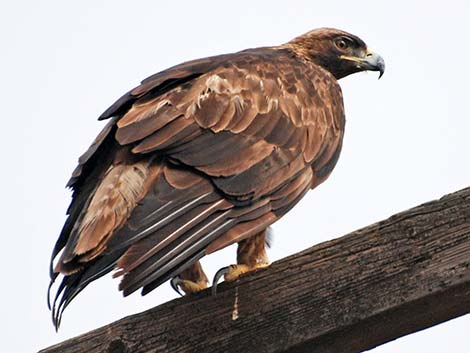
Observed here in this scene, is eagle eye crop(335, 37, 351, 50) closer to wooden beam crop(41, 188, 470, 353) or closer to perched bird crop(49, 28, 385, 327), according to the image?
perched bird crop(49, 28, 385, 327)

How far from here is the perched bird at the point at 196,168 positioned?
3650 millimetres

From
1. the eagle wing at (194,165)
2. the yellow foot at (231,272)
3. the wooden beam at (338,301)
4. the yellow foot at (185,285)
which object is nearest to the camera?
the wooden beam at (338,301)

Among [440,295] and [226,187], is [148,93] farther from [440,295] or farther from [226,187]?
[440,295]

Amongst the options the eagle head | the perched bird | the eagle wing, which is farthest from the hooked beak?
the eagle wing

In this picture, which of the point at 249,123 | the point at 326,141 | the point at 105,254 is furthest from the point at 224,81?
the point at 105,254

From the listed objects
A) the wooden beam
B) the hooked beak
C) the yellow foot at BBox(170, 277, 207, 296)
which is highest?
the hooked beak

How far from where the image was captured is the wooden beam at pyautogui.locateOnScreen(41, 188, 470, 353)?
3.09 metres

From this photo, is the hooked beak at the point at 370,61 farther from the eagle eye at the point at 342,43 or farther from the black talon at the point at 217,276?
the black talon at the point at 217,276

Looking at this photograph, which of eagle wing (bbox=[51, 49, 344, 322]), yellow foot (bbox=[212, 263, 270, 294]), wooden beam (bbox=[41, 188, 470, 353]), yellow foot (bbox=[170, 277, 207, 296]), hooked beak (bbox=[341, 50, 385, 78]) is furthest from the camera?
hooked beak (bbox=[341, 50, 385, 78])

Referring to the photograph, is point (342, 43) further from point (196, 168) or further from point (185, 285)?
point (196, 168)

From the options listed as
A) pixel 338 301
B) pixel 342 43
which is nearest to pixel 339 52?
pixel 342 43

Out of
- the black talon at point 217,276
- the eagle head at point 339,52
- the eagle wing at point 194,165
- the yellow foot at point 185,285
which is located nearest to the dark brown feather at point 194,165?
the eagle wing at point 194,165

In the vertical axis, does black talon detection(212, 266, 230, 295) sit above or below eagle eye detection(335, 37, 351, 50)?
below

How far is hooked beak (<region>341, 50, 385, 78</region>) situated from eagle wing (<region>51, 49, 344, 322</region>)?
1.16 meters
